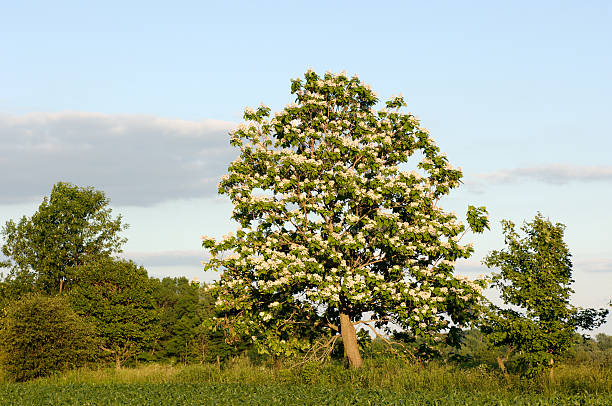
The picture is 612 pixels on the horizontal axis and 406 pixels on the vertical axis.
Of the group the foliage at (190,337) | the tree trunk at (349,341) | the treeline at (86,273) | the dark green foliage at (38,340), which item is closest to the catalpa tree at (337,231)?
the tree trunk at (349,341)

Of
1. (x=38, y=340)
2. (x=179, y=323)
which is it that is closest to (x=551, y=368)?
(x=38, y=340)

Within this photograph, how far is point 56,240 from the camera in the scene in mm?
62125

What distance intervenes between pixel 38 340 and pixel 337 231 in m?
19.9

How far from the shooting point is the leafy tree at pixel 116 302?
57.3m

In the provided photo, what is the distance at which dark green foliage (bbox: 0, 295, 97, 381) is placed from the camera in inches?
1308

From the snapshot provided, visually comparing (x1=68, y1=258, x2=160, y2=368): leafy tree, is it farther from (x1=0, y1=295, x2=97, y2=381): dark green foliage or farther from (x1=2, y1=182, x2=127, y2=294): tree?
(x1=0, y1=295, x2=97, y2=381): dark green foliage

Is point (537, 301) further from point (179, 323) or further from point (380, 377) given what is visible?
point (179, 323)

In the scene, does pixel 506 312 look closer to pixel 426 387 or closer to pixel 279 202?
pixel 426 387

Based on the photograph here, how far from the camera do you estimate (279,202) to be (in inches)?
1045

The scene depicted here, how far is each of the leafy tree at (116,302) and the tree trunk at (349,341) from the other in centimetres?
3693

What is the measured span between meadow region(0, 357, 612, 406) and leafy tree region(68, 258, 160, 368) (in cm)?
3319

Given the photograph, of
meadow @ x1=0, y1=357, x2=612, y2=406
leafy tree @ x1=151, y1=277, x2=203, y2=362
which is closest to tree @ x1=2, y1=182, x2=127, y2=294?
leafy tree @ x1=151, y1=277, x2=203, y2=362

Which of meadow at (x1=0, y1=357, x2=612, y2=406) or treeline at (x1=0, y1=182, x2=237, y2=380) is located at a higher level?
treeline at (x1=0, y1=182, x2=237, y2=380)

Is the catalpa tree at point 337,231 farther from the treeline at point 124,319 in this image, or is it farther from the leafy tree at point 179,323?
the leafy tree at point 179,323
